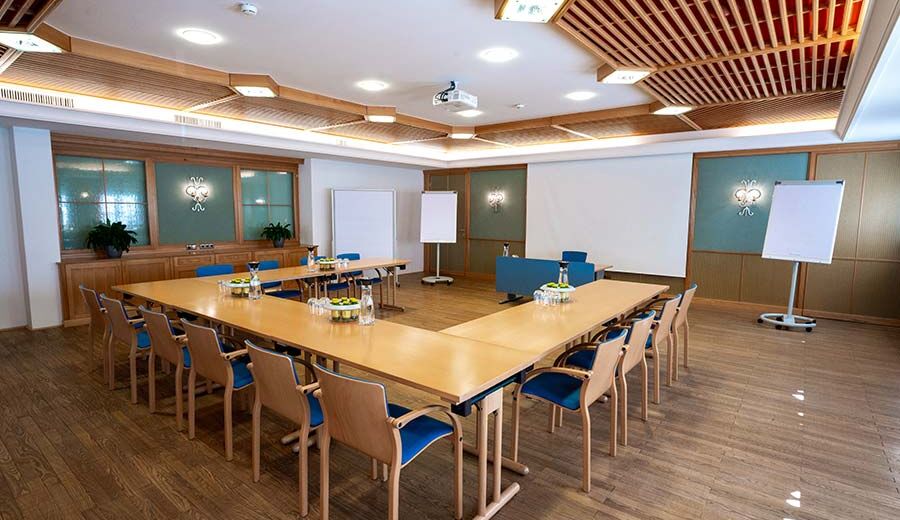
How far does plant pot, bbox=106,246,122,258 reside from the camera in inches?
239

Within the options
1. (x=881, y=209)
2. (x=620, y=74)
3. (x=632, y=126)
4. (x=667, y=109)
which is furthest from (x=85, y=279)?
(x=881, y=209)

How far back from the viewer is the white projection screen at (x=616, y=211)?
7.47 meters

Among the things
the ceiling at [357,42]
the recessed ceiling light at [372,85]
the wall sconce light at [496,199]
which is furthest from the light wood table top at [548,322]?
the wall sconce light at [496,199]

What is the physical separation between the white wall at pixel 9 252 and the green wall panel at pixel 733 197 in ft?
31.6

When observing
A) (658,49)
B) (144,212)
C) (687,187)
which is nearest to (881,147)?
(687,187)

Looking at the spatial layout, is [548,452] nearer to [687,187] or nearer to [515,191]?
[687,187]

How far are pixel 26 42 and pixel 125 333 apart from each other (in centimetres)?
214

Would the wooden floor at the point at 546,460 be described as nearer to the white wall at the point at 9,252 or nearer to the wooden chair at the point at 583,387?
the wooden chair at the point at 583,387

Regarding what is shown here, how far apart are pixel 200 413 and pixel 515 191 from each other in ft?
24.3

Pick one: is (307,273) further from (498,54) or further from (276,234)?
(498,54)

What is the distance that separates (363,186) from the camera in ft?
30.9

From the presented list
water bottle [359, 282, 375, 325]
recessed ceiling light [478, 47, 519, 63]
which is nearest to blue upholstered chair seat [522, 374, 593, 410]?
water bottle [359, 282, 375, 325]

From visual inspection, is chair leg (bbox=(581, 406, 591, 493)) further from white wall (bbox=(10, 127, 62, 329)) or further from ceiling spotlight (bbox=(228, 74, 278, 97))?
white wall (bbox=(10, 127, 62, 329))

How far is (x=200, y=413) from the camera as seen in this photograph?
3365 mm
